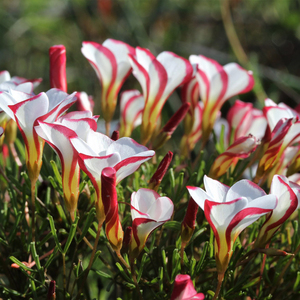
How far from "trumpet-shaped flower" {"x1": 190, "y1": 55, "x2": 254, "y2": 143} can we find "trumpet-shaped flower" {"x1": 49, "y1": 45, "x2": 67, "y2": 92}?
15 cm

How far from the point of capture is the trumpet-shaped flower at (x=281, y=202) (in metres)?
0.30

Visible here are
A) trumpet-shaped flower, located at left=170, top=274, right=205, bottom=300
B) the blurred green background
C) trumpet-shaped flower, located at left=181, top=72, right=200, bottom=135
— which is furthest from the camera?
the blurred green background

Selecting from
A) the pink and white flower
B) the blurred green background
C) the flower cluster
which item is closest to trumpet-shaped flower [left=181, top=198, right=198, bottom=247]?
the flower cluster

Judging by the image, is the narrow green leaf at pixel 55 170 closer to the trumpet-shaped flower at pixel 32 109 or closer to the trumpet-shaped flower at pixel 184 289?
the trumpet-shaped flower at pixel 32 109

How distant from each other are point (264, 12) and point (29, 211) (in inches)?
61.9

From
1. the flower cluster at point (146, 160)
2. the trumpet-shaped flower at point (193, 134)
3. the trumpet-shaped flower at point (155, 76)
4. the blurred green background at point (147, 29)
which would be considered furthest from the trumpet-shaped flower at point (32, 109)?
the blurred green background at point (147, 29)

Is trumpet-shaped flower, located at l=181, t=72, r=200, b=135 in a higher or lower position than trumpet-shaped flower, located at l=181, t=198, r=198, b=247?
higher

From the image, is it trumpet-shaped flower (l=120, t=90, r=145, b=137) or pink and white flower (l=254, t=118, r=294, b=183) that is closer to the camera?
pink and white flower (l=254, t=118, r=294, b=183)

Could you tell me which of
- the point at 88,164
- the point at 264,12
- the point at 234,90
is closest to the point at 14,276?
the point at 88,164

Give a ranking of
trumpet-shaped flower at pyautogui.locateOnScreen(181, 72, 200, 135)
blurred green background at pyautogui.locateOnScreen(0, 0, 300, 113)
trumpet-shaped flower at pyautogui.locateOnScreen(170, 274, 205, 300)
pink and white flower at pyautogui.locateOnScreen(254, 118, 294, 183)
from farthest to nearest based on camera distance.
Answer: blurred green background at pyautogui.locateOnScreen(0, 0, 300, 113) < trumpet-shaped flower at pyautogui.locateOnScreen(181, 72, 200, 135) < pink and white flower at pyautogui.locateOnScreen(254, 118, 294, 183) < trumpet-shaped flower at pyautogui.locateOnScreen(170, 274, 205, 300)

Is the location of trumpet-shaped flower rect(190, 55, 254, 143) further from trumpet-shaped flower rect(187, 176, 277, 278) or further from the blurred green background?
the blurred green background

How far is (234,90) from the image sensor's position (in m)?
0.48

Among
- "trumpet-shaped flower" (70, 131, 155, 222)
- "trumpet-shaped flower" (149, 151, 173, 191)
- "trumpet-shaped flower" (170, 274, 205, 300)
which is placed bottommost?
"trumpet-shaped flower" (170, 274, 205, 300)

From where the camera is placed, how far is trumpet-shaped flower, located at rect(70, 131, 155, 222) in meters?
0.27
